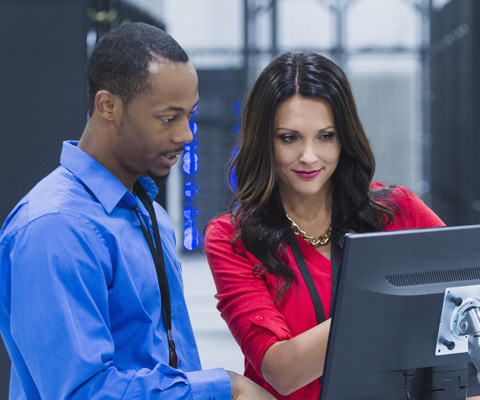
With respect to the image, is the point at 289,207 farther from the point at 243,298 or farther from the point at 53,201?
the point at 53,201

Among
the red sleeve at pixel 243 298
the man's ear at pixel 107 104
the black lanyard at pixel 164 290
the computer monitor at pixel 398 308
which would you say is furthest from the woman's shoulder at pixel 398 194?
the man's ear at pixel 107 104

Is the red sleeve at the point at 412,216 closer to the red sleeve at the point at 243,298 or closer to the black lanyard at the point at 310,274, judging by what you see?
the black lanyard at the point at 310,274

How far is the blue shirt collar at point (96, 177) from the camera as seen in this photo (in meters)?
1.07

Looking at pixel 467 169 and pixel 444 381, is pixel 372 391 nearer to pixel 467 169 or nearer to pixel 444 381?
pixel 444 381

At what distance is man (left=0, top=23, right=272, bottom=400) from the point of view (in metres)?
0.92

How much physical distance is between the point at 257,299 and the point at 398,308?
49cm

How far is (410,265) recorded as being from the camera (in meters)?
1.00

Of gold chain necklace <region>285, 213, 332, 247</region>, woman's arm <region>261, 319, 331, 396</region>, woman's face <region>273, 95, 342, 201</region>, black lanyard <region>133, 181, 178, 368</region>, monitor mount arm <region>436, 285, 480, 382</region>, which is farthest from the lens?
gold chain necklace <region>285, 213, 332, 247</region>

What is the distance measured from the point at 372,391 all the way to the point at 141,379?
1.25 feet

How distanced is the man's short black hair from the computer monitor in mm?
433

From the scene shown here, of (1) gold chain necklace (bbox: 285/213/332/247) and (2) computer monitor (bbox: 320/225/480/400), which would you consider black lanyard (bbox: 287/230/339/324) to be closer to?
(1) gold chain necklace (bbox: 285/213/332/247)

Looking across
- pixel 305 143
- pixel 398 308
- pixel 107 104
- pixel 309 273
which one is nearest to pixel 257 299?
pixel 309 273

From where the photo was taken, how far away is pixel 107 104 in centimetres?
107

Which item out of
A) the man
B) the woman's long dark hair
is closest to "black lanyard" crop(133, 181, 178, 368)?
the man
